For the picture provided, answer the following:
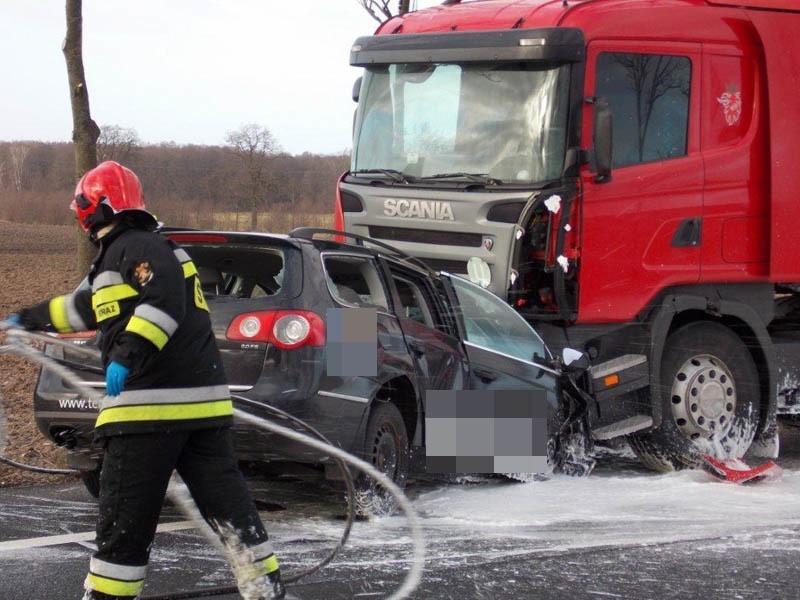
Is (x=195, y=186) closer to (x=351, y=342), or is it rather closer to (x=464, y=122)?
(x=464, y=122)

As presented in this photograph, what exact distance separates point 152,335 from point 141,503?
64 centimetres

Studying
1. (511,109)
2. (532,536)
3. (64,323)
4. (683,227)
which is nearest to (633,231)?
(683,227)

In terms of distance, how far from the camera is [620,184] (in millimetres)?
8609

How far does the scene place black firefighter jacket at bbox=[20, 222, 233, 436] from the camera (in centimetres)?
423

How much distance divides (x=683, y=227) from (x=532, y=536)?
3465 mm

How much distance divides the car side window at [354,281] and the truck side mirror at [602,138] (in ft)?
7.14

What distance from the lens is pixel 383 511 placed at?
6.57 meters

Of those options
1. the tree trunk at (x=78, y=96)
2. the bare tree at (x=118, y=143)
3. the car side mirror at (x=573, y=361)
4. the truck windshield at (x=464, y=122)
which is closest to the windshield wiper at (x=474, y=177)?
the truck windshield at (x=464, y=122)

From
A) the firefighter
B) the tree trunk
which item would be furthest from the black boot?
the tree trunk

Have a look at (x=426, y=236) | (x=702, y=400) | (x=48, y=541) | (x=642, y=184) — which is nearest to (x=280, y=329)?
(x=48, y=541)

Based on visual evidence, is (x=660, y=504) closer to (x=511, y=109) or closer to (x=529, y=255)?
(x=529, y=255)

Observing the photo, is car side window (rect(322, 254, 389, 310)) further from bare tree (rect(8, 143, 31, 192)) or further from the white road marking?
bare tree (rect(8, 143, 31, 192))

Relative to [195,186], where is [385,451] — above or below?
below

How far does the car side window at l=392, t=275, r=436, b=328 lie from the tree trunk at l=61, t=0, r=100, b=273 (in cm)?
366
